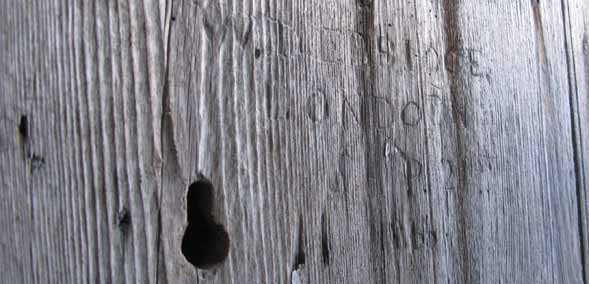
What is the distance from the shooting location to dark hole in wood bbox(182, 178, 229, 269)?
2.33 ft

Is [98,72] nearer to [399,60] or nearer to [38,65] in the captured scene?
[38,65]

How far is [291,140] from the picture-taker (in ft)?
2.53

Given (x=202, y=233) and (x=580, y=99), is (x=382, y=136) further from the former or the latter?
(x=580, y=99)

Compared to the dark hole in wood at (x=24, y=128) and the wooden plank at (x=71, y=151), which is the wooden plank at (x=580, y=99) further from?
the dark hole in wood at (x=24, y=128)

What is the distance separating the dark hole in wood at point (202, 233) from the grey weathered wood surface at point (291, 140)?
0.05ft

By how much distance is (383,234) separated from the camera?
0.85 meters

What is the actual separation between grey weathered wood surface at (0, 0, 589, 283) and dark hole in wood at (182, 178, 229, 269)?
2 cm

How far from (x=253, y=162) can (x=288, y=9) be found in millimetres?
236

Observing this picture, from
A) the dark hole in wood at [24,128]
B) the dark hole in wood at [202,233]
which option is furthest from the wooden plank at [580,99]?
the dark hole in wood at [24,128]

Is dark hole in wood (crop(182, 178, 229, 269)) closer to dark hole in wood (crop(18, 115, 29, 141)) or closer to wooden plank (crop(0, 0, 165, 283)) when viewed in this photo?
wooden plank (crop(0, 0, 165, 283))

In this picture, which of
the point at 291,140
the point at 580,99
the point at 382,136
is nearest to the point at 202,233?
the point at 291,140

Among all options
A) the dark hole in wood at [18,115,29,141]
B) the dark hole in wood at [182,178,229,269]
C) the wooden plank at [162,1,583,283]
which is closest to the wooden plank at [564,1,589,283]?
the wooden plank at [162,1,583,283]

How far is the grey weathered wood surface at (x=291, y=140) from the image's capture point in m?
0.64

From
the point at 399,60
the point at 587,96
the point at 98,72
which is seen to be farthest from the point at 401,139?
the point at 587,96
